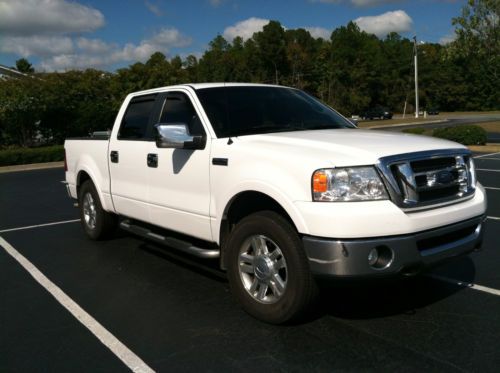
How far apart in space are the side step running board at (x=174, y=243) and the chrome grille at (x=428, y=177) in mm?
1733

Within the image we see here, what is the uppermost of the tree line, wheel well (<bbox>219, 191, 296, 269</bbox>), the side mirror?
the tree line

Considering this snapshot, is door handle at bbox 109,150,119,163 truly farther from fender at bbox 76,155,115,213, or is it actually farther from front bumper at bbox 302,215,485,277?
front bumper at bbox 302,215,485,277

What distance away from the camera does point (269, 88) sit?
5562 millimetres

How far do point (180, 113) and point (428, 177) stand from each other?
8.42 feet

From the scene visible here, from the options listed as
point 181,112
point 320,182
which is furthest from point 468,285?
point 181,112

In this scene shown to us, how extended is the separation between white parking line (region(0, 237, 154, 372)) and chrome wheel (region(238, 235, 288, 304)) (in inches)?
41.6

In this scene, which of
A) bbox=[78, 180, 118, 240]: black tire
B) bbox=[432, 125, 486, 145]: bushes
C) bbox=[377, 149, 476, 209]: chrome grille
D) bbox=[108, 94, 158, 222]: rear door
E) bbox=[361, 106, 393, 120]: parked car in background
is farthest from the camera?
bbox=[361, 106, 393, 120]: parked car in background

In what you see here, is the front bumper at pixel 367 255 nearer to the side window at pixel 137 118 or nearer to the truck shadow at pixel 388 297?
the truck shadow at pixel 388 297

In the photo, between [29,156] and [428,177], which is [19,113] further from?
[428,177]

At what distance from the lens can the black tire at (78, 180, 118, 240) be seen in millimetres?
6851

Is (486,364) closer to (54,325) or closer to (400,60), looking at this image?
(54,325)

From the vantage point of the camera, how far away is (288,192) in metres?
3.74

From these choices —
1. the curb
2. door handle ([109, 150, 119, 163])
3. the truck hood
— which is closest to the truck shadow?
the truck hood

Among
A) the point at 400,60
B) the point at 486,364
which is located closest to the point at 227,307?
the point at 486,364
